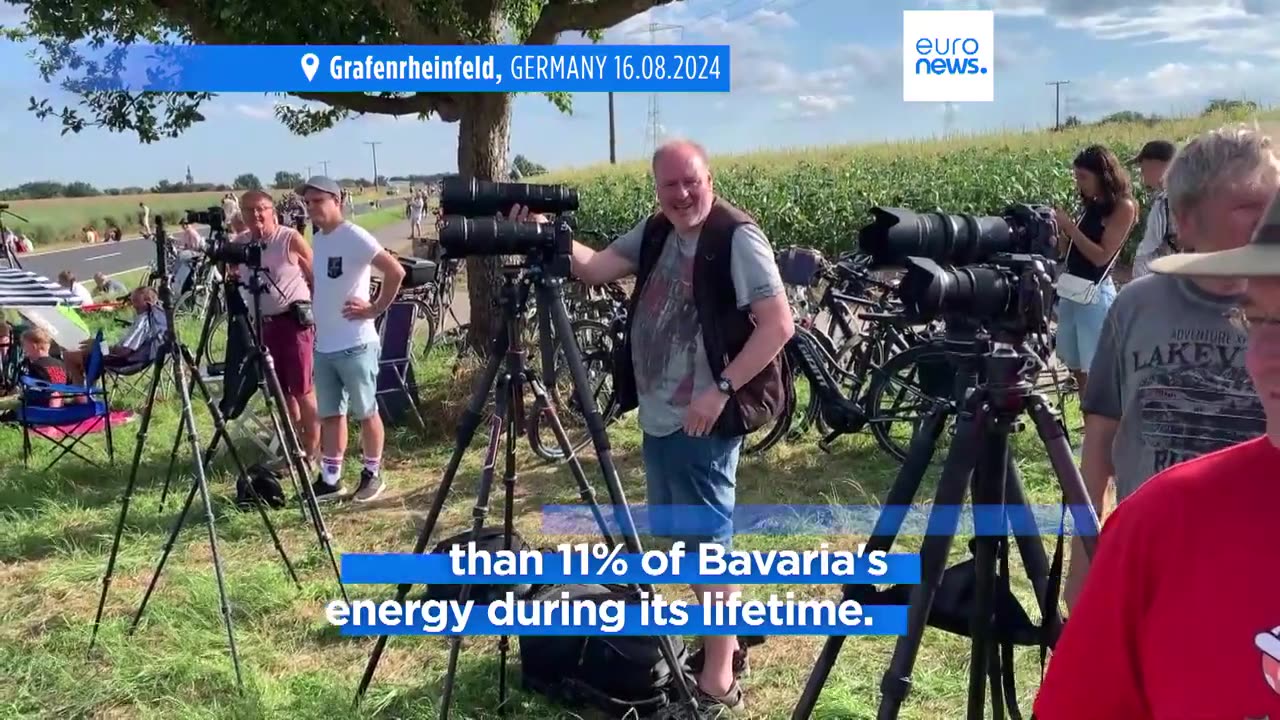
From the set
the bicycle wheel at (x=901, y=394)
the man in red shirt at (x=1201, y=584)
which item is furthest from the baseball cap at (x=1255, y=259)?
the bicycle wheel at (x=901, y=394)

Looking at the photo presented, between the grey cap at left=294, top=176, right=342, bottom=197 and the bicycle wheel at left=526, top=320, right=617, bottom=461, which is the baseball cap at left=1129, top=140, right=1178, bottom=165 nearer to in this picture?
the bicycle wheel at left=526, top=320, right=617, bottom=461

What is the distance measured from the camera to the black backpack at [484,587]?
11.2 feet

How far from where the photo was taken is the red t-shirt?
978 millimetres

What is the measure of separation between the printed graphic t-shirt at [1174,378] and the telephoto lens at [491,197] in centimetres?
167

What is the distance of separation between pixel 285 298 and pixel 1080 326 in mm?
4341

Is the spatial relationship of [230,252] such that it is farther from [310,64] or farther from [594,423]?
[310,64]

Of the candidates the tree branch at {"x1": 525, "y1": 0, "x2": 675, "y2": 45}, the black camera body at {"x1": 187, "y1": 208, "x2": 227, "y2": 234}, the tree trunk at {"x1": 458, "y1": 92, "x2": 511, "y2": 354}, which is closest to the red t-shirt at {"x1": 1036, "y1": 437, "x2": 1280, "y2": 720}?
the black camera body at {"x1": 187, "y1": 208, "x2": 227, "y2": 234}

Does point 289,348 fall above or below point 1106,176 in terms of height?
below

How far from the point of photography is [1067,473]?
5.98 ft

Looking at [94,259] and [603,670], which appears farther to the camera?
[94,259]

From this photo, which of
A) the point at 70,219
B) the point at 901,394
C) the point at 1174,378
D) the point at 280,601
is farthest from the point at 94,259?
the point at 1174,378

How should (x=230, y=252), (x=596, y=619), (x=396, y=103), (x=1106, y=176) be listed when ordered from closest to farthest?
(x=596, y=619)
(x=230, y=252)
(x=1106, y=176)
(x=396, y=103)

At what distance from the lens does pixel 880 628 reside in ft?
8.66

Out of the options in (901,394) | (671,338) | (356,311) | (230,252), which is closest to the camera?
(671,338)
